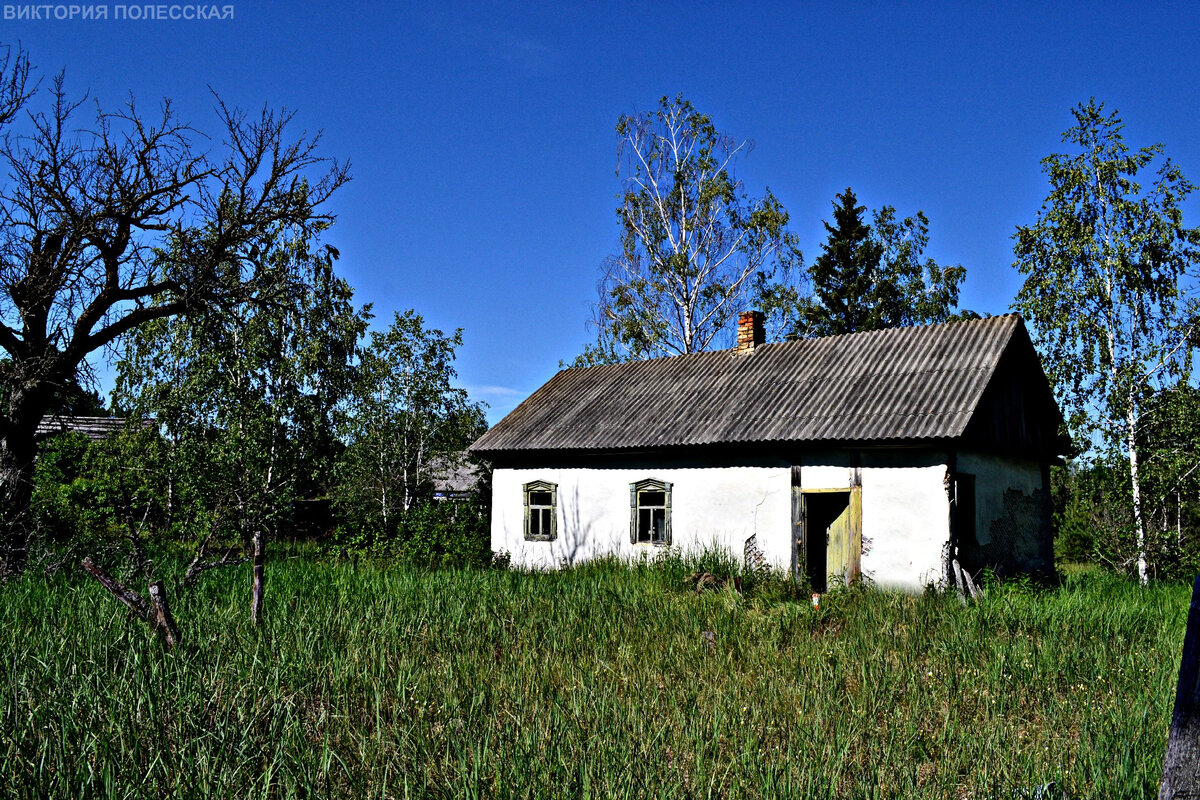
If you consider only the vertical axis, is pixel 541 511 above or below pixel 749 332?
below

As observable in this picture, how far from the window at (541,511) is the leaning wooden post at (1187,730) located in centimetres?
1438

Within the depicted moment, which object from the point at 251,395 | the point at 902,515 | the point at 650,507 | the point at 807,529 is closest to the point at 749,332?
the point at 650,507

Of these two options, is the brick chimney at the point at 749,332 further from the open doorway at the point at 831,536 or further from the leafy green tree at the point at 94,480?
the leafy green tree at the point at 94,480

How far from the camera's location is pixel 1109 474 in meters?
14.9

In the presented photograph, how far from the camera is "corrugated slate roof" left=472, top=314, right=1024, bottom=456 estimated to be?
43.3ft

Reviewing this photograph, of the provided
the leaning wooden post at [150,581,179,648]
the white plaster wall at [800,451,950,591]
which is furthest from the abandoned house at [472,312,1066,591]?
the leaning wooden post at [150,581,179,648]

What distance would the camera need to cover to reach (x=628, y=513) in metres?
15.9

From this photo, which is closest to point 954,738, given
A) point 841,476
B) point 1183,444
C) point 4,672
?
point 4,672

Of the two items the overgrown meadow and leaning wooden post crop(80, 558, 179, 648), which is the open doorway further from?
leaning wooden post crop(80, 558, 179, 648)

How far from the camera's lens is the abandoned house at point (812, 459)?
42.0 feet

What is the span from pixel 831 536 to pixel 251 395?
604 inches

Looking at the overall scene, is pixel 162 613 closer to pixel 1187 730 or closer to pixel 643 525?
pixel 1187 730

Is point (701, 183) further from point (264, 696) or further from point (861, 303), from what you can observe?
point (264, 696)

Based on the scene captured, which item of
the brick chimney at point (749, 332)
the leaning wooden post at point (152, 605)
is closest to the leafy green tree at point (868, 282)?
the brick chimney at point (749, 332)
